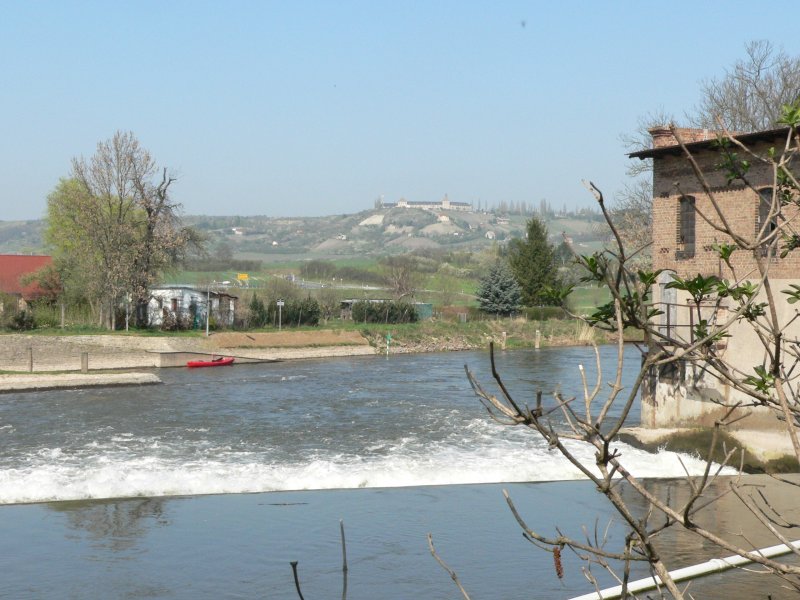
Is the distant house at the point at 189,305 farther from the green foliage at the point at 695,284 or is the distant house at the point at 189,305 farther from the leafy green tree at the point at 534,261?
the green foliage at the point at 695,284

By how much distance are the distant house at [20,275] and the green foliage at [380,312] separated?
19001 millimetres

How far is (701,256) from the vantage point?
81.2 ft

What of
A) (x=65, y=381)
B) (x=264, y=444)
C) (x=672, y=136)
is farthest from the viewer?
(x=65, y=381)

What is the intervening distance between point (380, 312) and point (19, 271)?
2272 centimetres

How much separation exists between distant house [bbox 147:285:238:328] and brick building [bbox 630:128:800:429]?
122 feet

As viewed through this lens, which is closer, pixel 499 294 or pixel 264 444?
pixel 264 444

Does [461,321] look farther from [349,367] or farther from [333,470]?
[333,470]

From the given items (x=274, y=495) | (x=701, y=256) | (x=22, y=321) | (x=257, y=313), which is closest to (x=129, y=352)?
(x=22, y=321)

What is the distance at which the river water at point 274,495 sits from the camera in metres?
14.4

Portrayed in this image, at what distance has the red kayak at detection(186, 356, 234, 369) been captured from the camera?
165 ft

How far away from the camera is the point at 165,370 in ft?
161

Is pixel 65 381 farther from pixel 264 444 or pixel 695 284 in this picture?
pixel 695 284

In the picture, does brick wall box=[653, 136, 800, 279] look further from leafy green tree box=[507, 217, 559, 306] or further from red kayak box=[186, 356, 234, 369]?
leafy green tree box=[507, 217, 559, 306]

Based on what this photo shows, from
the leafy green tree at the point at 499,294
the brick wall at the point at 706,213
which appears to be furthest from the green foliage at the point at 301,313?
the brick wall at the point at 706,213
